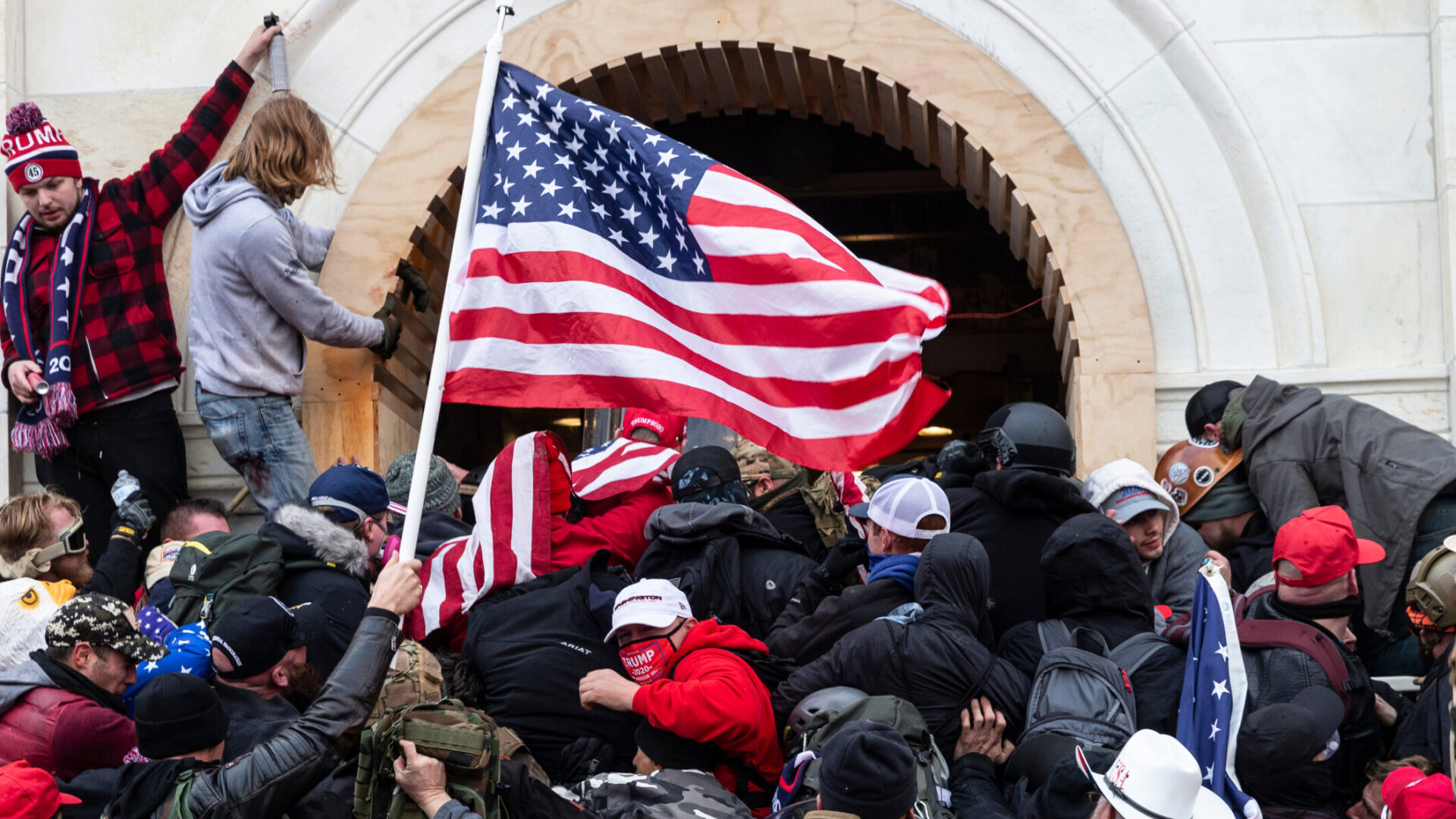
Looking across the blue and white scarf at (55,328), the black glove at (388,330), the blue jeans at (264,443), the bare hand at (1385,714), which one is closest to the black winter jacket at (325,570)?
the blue jeans at (264,443)

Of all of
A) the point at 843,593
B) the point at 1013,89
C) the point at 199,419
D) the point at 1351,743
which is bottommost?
the point at 1351,743

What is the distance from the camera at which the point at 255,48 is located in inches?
340

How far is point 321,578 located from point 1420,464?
432cm

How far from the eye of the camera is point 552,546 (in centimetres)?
686

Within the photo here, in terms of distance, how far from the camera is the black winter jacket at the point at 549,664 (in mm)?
5992

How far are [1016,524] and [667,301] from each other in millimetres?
1577

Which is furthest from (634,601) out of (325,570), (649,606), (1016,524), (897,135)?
(897,135)

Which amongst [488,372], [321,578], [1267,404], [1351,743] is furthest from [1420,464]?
[321,578]

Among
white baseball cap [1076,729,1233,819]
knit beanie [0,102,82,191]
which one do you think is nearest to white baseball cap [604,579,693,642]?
white baseball cap [1076,729,1233,819]

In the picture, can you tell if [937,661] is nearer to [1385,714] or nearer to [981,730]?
[981,730]

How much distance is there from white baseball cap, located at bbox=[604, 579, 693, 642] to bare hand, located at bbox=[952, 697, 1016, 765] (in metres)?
0.98

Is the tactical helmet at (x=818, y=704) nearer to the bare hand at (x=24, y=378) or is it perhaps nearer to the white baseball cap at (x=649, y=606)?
the white baseball cap at (x=649, y=606)

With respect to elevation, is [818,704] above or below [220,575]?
below

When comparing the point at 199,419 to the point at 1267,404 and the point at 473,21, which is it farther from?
the point at 1267,404
